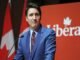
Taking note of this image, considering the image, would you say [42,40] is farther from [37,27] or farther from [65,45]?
[65,45]

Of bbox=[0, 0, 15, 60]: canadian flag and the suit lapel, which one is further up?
the suit lapel

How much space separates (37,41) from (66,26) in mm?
1581

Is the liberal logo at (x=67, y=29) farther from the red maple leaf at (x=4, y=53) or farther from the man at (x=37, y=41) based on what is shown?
the man at (x=37, y=41)

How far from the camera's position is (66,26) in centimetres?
331

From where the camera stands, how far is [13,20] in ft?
12.5

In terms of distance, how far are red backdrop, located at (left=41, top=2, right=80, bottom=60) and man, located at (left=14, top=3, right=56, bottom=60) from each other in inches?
58.6

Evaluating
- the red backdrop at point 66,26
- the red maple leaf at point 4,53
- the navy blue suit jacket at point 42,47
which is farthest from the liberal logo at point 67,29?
the navy blue suit jacket at point 42,47

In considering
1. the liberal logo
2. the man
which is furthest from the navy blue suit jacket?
the liberal logo

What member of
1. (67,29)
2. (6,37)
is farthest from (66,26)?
(6,37)

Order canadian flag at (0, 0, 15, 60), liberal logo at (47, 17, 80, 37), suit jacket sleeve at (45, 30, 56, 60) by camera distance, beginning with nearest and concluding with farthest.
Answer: suit jacket sleeve at (45, 30, 56, 60)
liberal logo at (47, 17, 80, 37)
canadian flag at (0, 0, 15, 60)

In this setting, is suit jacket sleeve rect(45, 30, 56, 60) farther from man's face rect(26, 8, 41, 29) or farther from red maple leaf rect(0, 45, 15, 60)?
red maple leaf rect(0, 45, 15, 60)

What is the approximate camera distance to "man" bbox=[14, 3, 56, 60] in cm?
175

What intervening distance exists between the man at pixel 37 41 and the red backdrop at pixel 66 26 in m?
1.49

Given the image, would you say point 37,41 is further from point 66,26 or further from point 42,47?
point 66,26
